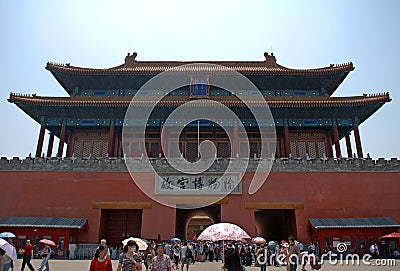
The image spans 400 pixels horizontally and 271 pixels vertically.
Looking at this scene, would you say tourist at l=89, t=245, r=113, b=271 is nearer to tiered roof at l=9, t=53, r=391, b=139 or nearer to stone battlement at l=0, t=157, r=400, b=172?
stone battlement at l=0, t=157, r=400, b=172

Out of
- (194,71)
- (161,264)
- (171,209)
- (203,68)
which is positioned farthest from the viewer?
(203,68)

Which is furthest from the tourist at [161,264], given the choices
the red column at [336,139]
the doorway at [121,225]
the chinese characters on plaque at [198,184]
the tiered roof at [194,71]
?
the tiered roof at [194,71]

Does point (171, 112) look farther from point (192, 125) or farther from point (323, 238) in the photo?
point (323, 238)

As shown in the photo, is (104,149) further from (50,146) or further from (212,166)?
(212,166)

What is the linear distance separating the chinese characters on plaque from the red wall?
48cm

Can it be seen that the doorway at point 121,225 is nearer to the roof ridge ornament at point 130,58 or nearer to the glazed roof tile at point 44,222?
the glazed roof tile at point 44,222

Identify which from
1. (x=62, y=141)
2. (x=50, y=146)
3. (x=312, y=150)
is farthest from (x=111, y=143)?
(x=312, y=150)

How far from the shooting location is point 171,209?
56.5 feet

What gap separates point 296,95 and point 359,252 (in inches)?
448

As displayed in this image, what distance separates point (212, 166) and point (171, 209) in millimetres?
2984

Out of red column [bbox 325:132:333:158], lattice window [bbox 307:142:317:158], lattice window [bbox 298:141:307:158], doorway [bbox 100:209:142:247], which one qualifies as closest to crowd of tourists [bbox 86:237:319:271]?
doorway [bbox 100:209:142:247]

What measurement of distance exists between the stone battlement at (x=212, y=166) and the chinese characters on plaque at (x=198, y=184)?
45 cm

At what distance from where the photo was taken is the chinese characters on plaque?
57.3 ft

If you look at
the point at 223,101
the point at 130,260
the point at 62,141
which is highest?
the point at 223,101
